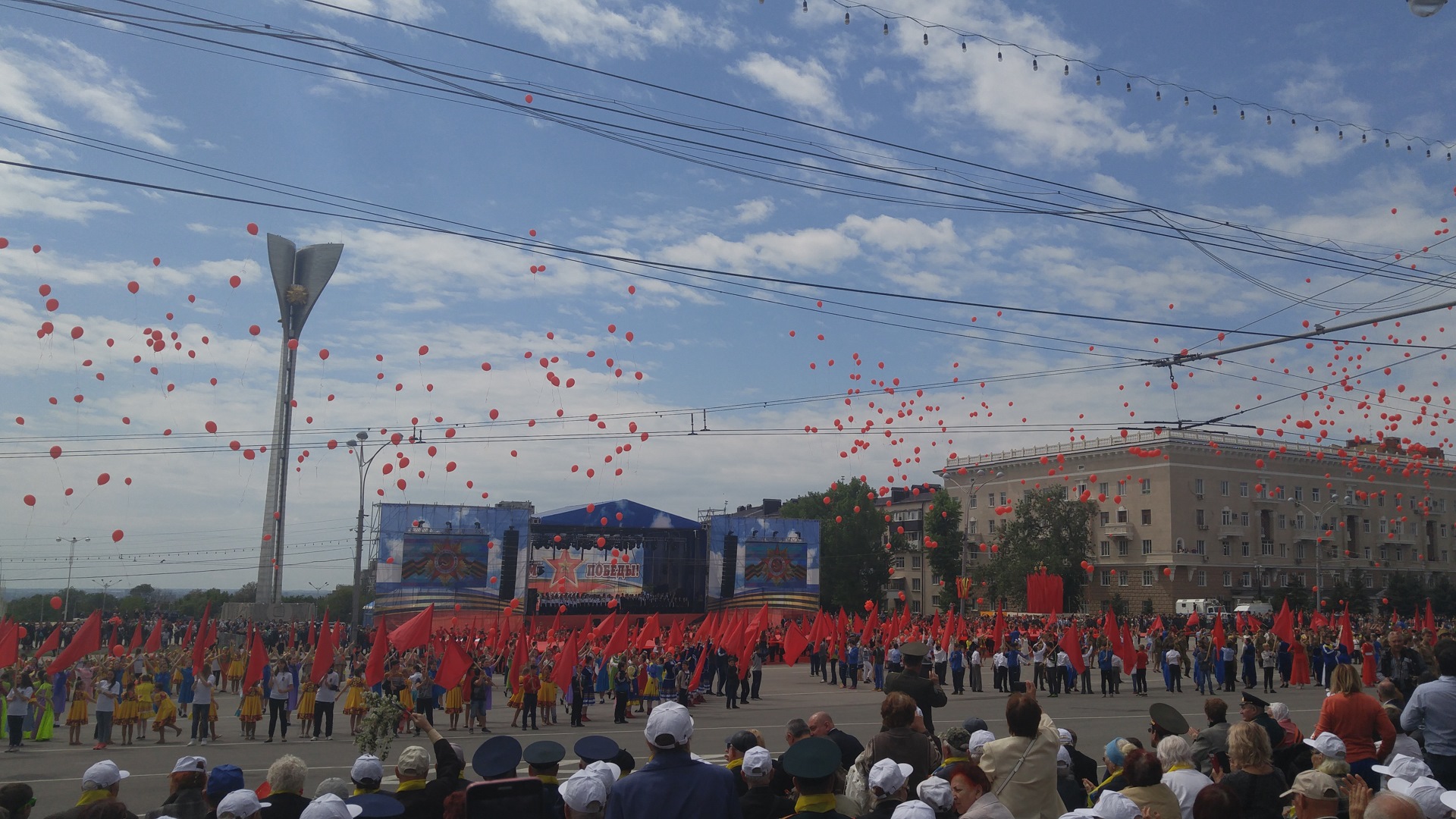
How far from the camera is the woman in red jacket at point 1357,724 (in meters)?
7.61

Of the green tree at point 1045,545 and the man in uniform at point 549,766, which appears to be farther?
the green tree at point 1045,545

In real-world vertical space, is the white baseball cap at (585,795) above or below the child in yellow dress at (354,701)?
above

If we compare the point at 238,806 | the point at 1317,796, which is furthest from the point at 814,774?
the point at 238,806

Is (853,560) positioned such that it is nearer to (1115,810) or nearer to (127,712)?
(127,712)

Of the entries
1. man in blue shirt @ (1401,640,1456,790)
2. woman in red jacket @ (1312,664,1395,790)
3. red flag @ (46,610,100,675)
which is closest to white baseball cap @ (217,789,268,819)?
woman in red jacket @ (1312,664,1395,790)

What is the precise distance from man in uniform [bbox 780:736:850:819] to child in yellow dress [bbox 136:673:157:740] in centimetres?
1973

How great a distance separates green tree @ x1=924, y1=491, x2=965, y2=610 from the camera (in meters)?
81.9

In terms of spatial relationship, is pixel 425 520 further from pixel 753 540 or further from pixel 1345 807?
pixel 1345 807

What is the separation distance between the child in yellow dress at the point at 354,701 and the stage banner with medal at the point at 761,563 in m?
33.2

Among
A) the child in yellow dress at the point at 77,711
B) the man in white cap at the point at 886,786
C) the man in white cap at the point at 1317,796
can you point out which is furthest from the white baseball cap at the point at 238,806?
the child in yellow dress at the point at 77,711

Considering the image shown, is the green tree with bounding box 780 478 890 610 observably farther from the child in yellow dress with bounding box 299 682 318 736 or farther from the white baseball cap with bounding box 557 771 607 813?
the white baseball cap with bounding box 557 771 607 813

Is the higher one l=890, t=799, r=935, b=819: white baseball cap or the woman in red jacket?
l=890, t=799, r=935, b=819: white baseball cap

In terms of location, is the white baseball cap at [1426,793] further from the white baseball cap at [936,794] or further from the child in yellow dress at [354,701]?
the child in yellow dress at [354,701]

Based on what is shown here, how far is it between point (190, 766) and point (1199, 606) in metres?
65.4
